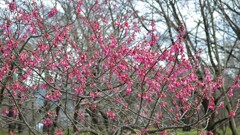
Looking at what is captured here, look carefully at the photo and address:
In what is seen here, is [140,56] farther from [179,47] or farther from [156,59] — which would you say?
[179,47]

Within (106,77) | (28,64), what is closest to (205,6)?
(106,77)

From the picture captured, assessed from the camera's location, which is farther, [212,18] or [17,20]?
[212,18]

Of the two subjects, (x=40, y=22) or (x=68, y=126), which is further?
(x=68, y=126)

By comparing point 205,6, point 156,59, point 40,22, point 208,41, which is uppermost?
point 205,6

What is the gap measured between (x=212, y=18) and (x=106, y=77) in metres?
6.95

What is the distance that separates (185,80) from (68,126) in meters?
3.63

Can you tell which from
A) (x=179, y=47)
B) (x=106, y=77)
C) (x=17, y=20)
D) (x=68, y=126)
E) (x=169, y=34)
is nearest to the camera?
(x=179, y=47)

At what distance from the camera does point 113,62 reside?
566 cm

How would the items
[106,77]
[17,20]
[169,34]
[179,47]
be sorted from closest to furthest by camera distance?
1. [179,47]
2. [17,20]
3. [106,77]
4. [169,34]

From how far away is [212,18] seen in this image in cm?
1291

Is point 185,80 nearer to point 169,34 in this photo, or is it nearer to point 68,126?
point 68,126

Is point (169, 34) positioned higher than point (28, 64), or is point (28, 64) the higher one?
point (169, 34)

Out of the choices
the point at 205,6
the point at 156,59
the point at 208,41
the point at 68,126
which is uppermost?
the point at 205,6

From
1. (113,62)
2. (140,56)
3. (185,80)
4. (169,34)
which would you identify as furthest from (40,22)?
(169,34)
